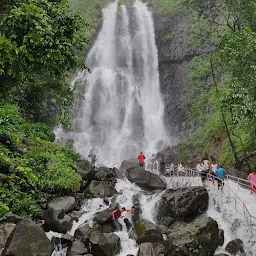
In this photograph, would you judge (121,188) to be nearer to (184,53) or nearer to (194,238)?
(194,238)

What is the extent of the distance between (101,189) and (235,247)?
583cm

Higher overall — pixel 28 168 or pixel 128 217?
pixel 128 217

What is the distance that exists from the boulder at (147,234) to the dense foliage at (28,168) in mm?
3053

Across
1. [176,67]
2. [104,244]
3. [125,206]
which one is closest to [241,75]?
[125,206]

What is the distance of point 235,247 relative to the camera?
9.99 metres

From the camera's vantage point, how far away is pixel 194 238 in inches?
396

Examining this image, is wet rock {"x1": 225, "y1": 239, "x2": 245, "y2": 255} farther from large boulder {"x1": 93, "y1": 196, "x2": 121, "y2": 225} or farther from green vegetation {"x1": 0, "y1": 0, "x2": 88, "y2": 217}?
green vegetation {"x1": 0, "y1": 0, "x2": 88, "y2": 217}

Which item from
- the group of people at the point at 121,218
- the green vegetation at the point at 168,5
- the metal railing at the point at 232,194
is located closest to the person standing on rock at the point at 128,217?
the group of people at the point at 121,218

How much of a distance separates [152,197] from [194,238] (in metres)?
4.41

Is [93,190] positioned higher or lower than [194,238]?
higher

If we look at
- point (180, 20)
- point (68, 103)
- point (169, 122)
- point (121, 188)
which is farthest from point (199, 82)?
point (68, 103)

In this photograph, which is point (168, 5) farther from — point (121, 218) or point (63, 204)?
point (63, 204)

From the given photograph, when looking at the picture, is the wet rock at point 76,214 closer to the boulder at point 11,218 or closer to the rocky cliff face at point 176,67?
the boulder at point 11,218

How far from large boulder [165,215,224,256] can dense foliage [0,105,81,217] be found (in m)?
4.28
